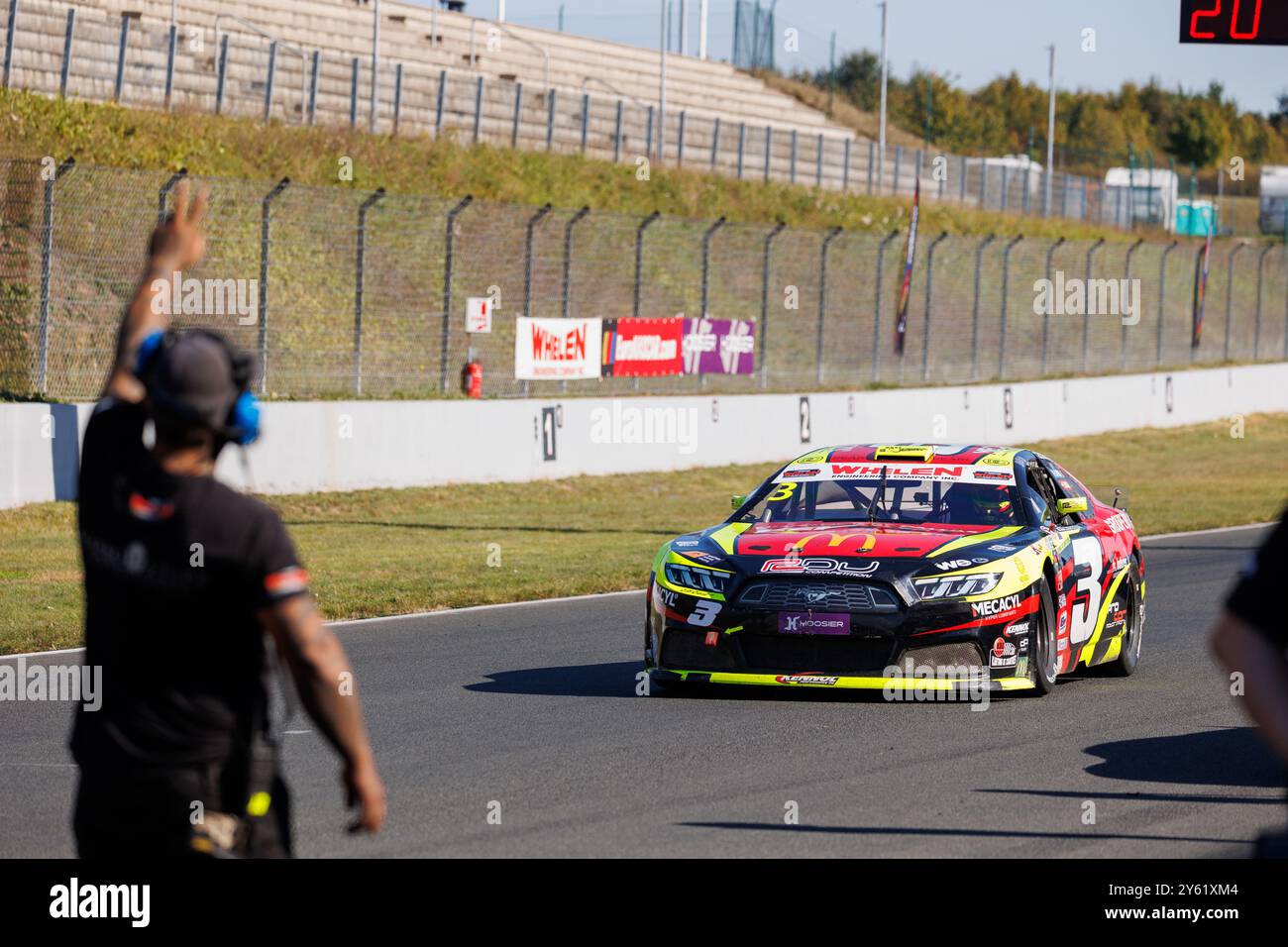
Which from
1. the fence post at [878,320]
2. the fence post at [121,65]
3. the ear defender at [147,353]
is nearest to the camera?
the ear defender at [147,353]

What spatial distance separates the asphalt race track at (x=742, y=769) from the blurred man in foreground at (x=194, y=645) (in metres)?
2.88

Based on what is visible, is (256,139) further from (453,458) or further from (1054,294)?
(1054,294)

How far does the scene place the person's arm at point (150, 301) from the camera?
4305mm

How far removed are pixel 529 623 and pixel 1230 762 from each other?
6.30 meters

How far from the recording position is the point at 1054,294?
1730 inches

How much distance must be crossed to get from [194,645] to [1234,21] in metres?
13.0

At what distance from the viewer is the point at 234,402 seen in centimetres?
396

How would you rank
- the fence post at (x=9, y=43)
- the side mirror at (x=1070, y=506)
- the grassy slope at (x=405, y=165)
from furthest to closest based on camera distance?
the fence post at (x=9, y=43)
the grassy slope at (x=405, y=165)
the side mirror at (x=1070, y=506)

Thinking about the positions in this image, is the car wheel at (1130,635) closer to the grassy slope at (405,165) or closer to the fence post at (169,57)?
the grassy slope at (405,165)

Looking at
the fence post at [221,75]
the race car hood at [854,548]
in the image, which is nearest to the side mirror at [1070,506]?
the race car hood at [854,548]

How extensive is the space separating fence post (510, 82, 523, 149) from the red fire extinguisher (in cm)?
1747

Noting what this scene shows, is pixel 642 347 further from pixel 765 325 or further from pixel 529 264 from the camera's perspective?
pixel 765 325

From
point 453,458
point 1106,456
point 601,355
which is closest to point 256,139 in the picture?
point 601,355
